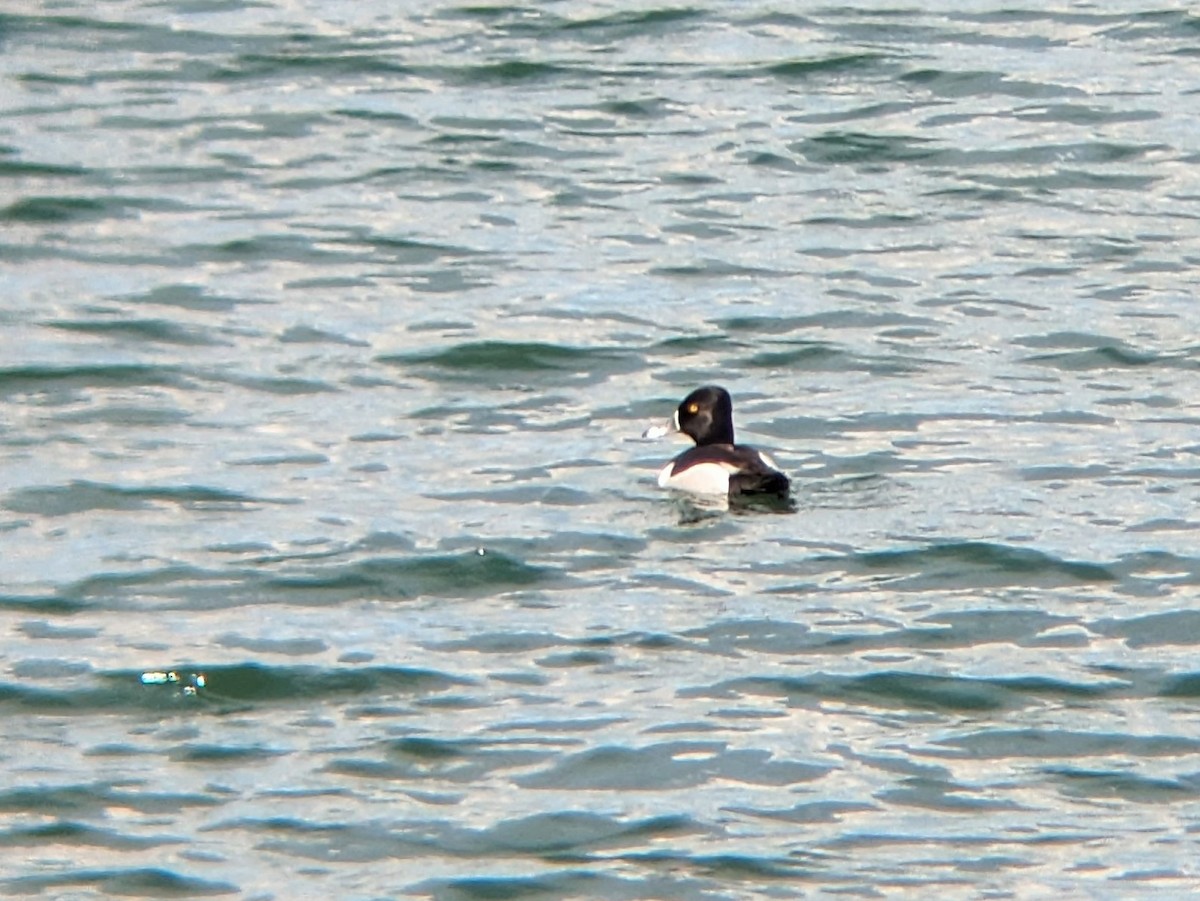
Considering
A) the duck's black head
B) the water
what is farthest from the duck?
the water

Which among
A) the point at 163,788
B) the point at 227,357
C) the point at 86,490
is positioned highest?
the point at 227,357

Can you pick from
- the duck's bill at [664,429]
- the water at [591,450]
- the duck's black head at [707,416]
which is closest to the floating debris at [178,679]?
the water at [591,450]

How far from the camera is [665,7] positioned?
21.5 m

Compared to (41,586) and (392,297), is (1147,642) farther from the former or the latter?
(392,297)

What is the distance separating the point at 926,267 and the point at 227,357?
393cm

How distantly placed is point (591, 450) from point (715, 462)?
0.99 meters

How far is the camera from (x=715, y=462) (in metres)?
11.9

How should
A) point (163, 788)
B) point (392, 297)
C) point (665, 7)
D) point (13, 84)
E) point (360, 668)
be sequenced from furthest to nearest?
point (665, 7) < point (13, 84) < point (392, 297) < point (360, 668) < point (163, 788)

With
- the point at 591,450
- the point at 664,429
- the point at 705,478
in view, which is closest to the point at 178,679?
the point at 705,478

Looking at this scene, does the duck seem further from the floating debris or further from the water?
the floating debris

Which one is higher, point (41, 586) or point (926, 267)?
point (926, 267)

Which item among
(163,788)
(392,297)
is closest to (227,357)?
(392,297)

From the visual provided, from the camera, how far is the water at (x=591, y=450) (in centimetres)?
865

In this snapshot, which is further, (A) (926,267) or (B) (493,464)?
(A) (926,267)
